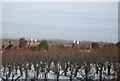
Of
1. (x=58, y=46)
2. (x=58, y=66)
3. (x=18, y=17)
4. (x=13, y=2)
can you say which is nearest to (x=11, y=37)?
(x=18, y=17)

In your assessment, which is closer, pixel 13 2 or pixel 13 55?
pixel 13 2

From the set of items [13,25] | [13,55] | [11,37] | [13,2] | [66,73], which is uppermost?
[13,2]

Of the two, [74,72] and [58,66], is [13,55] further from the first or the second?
[74,72]

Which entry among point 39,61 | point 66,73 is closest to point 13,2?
point 39,61

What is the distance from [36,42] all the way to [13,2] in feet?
1.88

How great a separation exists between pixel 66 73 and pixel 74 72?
0.11 m

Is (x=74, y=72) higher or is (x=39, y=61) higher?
(x=39, y=61)

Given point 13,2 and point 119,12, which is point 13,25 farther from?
point 119,12

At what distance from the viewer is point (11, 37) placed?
1750 millimetres

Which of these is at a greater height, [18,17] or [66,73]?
[18,17]

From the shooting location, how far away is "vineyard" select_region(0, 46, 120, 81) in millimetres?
1835

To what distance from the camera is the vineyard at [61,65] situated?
1835 millimetres

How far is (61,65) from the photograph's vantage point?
1.92m

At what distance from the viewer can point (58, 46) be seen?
5.77 feet
